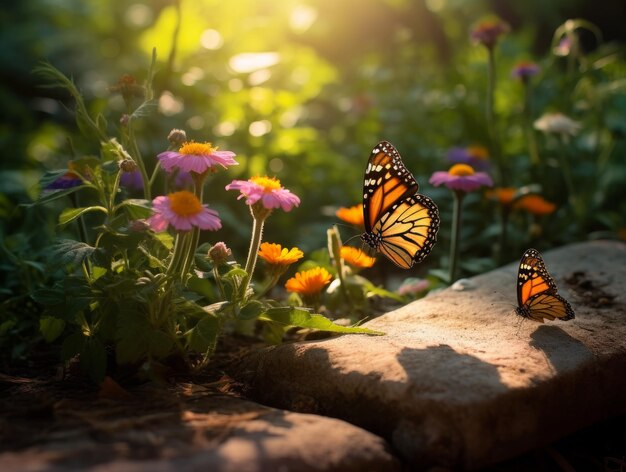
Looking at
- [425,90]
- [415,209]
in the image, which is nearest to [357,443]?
[415,209]

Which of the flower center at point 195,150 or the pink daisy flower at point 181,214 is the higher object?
the flower center at point 195,150

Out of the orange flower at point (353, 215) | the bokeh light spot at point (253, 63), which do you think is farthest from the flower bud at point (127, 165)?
the bokeh light spot at point (253, 63)

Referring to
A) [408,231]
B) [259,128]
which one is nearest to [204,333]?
[408,231]

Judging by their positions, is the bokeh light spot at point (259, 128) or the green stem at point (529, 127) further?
the bokeh light spot at point (259, 128)

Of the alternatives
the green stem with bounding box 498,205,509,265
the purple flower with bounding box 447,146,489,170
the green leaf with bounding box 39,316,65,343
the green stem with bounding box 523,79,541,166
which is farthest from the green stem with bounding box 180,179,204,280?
the green stem with bounding box 523,79,541,166

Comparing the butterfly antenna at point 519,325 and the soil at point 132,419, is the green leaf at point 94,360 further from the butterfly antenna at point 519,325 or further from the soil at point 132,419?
the butterfly antenna at point 519,325

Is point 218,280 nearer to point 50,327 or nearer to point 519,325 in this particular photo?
point 50,327

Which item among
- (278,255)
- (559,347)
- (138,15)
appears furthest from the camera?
(138,15)
